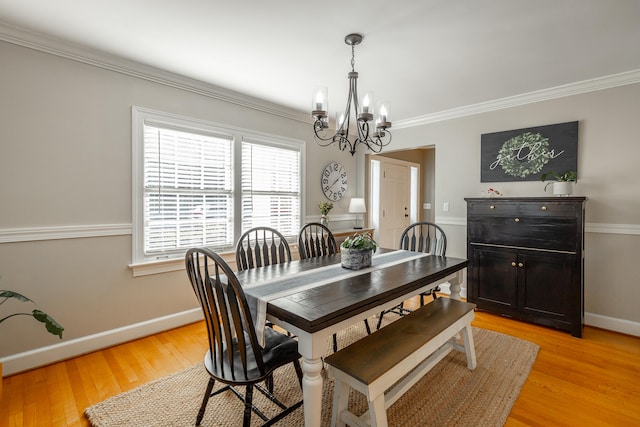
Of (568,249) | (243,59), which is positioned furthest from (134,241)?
(568,249)

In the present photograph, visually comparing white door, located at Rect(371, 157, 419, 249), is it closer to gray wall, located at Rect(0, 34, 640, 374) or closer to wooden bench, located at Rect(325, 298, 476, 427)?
gray wall, located at Rect(0, 34, 640, 374)

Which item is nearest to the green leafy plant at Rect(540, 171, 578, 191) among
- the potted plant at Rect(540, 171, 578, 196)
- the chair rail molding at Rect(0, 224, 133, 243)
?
the potted plant at Rect(540, 171, 578, 196)

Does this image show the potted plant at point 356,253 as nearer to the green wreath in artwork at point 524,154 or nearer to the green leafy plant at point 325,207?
the green leafy plant at point 325,207

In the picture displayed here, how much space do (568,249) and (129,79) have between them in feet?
14.1

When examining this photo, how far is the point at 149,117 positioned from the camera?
2.75 metres

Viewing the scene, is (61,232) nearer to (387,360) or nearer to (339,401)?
(339,401)

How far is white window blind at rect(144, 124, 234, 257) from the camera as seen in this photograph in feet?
Result: 9.21

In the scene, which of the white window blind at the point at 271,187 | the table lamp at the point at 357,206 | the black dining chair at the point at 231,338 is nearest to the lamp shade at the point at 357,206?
the table lamp at the point at 357,206

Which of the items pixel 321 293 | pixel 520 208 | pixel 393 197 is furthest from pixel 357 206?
pixel 321 293

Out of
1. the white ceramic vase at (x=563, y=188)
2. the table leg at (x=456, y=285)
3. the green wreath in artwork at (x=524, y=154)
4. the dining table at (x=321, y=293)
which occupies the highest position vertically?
the green wreath in artwork at (x=524, y=154)

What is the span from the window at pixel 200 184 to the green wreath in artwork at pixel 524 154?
2592mm

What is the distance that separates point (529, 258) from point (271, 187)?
9.63ft

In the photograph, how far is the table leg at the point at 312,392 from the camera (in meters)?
1.36

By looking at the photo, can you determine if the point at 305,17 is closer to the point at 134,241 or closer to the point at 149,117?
the point at 149,117
